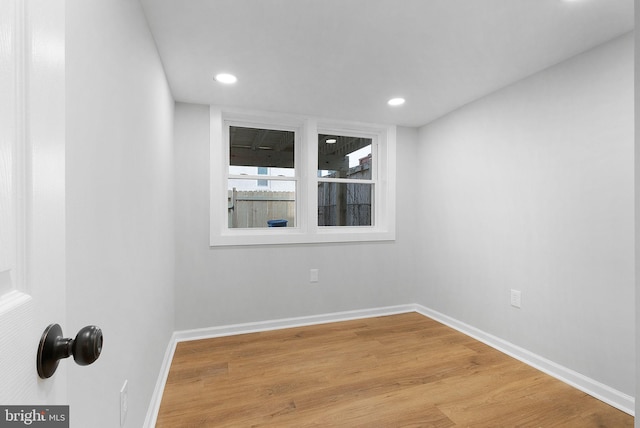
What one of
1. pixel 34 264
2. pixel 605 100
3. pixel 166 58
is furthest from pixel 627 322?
pixel 166 58

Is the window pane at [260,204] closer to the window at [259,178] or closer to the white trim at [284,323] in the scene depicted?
the window at [259,178]

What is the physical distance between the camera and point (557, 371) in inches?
86.6

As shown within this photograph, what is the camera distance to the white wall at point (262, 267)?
2.89 meters

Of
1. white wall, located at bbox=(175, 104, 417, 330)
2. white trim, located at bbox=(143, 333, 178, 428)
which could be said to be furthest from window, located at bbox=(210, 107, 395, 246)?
white trim, located at bbox=(143, 333, 178, 428)

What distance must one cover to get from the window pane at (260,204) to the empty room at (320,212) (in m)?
0.02

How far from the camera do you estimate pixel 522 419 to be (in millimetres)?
1746

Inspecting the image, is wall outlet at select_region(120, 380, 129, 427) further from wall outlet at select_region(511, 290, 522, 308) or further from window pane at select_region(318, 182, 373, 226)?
wall outlet at select_region(511, 290, 522, 308)

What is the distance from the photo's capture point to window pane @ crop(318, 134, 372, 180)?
3.49 meters

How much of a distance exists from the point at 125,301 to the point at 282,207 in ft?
7.05

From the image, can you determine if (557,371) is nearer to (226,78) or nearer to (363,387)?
(363,387)

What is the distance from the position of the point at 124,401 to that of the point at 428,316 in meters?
3.05

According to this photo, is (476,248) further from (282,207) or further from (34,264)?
(34,264)

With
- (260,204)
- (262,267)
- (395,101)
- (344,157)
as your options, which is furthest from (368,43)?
(262,267)

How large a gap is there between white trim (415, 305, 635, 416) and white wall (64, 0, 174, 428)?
2.66 meters
